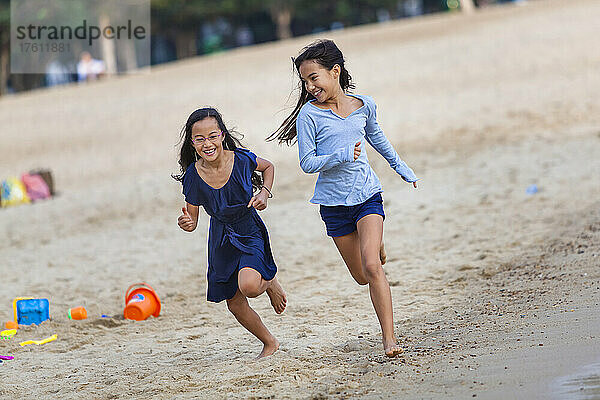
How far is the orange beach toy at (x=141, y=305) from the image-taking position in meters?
6.67

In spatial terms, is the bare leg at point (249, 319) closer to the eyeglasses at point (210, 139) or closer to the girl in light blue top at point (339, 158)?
the girl in light blue top at point (339, 158)

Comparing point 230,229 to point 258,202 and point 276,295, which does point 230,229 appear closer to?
point 258,202

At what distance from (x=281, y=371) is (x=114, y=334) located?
2.23 metres

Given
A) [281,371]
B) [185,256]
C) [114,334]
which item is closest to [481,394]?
[281,371]

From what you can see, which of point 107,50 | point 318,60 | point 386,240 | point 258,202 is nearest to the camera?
point 258,202

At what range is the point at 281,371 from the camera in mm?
4500

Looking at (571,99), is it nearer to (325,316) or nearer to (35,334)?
(325,316)

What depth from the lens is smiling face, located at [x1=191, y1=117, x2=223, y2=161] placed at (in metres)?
4.68

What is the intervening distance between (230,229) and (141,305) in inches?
88.3

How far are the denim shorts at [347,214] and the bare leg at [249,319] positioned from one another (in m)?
0.66

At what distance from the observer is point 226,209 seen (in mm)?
4676

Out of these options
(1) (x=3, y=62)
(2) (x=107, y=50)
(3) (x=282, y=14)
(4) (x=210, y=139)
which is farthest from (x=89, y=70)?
(4) (x=210, y=139)

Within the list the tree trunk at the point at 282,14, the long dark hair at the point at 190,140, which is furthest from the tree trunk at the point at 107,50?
the long dark hair at the point at 190,140

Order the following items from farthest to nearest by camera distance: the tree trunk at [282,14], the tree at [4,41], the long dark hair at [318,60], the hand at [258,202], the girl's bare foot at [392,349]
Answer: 1. the tree trunk at [282,14]
2. the tree at [4,41]
3. the long dark hair at [318,60]
4. the hand at [258,202]
5. the girl's bare foot at [392,349]
